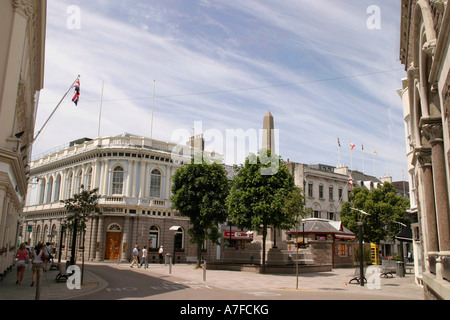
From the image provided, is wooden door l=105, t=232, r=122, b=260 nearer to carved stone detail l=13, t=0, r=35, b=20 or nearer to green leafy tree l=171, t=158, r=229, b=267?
green leafy tree l=171, t=158, r=229, b=267

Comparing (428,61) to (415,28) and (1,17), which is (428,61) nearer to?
(415,28)

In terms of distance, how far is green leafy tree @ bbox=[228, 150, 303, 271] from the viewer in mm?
26859

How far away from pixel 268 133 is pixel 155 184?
16.7m

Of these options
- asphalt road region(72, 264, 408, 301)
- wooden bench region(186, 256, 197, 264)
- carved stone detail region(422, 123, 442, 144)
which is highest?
carved stone detail region(422, 123, 442, 144)

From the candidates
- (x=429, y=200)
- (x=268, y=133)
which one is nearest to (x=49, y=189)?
(x=268, y=133)

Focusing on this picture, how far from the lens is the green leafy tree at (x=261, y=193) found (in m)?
26.9

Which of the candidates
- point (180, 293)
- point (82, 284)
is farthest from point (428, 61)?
point (82, 284)

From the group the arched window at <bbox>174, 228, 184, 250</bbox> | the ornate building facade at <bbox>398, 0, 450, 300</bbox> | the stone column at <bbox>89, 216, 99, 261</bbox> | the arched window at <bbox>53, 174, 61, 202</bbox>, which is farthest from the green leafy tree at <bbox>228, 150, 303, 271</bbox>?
the arched window at <bbox>53, 174, 61, 202</bbox>

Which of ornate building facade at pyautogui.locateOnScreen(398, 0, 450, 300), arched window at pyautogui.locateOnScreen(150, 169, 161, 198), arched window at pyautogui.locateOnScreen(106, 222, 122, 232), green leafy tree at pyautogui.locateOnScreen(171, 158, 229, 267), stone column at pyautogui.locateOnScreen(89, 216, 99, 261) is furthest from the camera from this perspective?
arched window at pyautogui.locateOnScreen(150, 169, 161, 198)

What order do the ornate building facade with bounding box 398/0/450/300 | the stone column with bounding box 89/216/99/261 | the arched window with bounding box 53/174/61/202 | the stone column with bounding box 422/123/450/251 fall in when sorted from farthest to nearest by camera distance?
1. the arched window with bounding box 53/174/61/202
2. the stone column with bounding box 89/216/99/261
3. the stone column with bounding box 422/123/450/251
4. the ornate building facade with bounding box 398/0/450/300

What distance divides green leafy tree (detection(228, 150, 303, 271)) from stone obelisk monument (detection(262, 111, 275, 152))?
10.2 ft

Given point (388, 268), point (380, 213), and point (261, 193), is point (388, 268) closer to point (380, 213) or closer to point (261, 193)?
point (261, 193)

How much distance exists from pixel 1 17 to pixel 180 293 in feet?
42.3

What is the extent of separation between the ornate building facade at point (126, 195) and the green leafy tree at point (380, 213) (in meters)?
20.6
